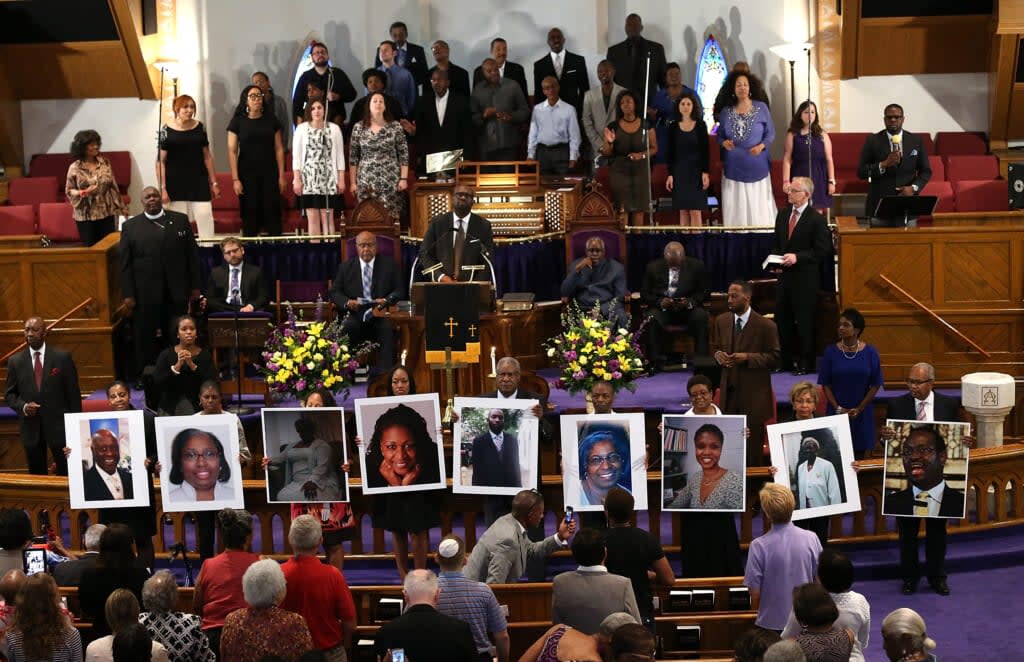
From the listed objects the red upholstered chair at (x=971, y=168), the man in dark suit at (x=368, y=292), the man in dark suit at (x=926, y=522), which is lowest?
the man in dark suit at (x=926, y=522)

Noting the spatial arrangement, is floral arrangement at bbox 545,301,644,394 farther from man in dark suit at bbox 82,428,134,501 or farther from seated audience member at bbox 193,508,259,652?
seated audience member at bbox 193,508,259,652

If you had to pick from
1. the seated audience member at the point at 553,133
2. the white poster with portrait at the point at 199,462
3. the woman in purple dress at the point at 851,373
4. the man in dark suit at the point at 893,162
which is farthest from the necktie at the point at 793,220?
the white poster with portrait at the point at 199,462

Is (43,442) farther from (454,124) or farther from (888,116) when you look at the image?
(888,116)

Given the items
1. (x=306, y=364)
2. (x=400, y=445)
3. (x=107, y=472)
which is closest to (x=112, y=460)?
(x=107, y=472)

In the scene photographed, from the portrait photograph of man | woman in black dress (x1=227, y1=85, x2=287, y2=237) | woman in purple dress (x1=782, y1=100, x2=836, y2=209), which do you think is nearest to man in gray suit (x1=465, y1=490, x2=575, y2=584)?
the portrait photograph of man

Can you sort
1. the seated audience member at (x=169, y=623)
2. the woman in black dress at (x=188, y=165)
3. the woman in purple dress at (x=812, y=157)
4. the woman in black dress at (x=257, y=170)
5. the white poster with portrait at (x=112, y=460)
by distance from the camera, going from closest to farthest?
the seated audience member at (x=169, y=623) → the white poster with portrait at (x=112, y=460) → the woman in black dress at (x=188, y=165) → the woman in black dress at (x=257, y=170) → the woman in purple dress at (x=812, y=157)

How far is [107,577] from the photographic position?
25.1ft

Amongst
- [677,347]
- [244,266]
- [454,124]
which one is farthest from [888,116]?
[244,266]

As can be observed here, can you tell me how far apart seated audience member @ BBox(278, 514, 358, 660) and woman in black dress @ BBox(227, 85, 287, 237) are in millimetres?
8928

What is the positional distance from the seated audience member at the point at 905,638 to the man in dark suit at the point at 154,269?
8597mm

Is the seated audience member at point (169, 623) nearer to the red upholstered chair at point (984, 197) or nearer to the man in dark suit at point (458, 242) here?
the man in dark suit at point (458, 242)

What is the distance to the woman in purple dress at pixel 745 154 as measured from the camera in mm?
15523

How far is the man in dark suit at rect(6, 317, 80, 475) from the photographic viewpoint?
37.5 feet

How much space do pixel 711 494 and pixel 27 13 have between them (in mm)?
11956
